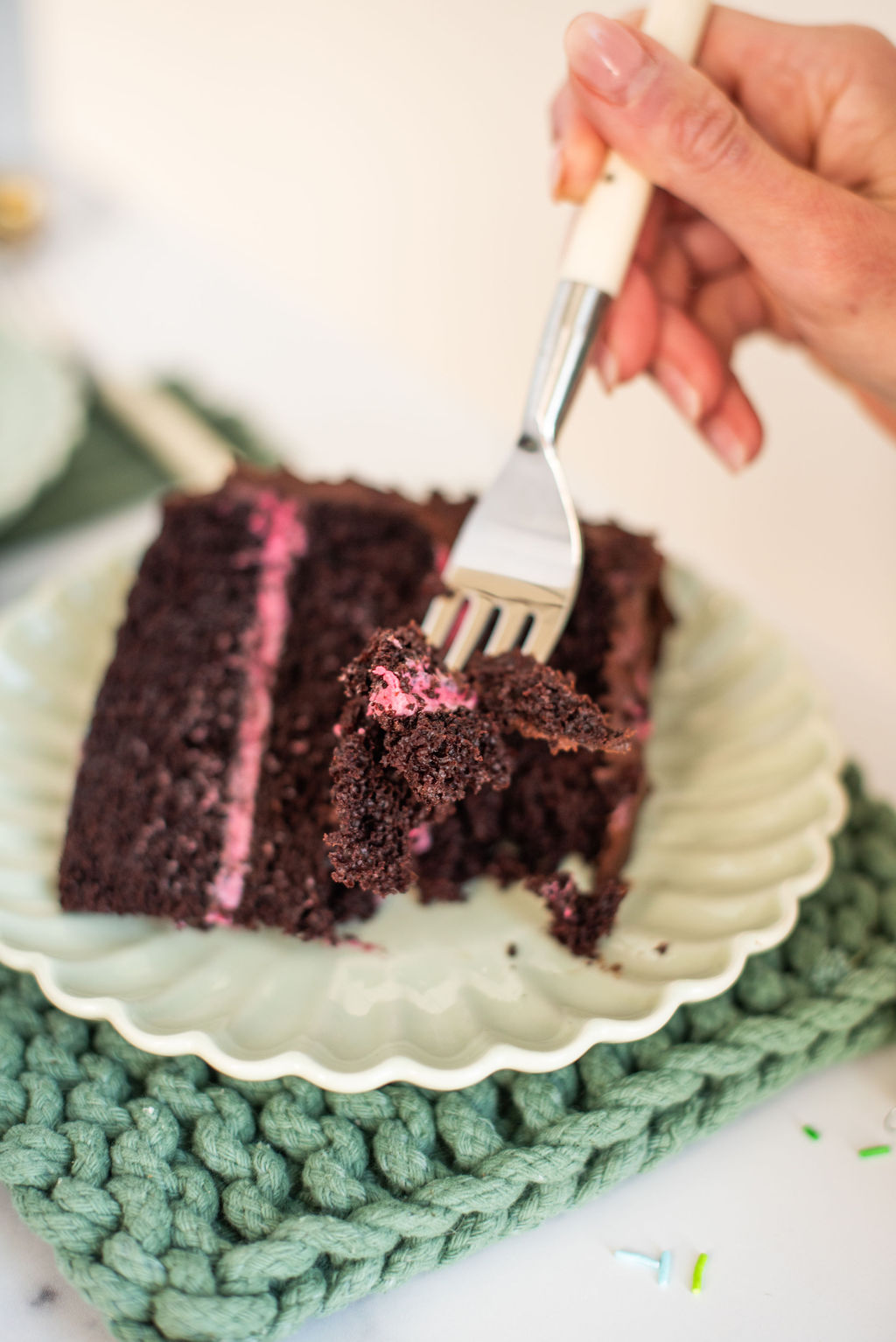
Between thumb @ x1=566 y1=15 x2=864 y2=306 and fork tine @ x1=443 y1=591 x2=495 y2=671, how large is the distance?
23.9 inches

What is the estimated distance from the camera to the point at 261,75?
3.30 m

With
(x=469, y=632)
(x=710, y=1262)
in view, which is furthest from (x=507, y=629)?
(x=710, y=1262)

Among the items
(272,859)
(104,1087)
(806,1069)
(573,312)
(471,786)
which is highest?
(573,312)

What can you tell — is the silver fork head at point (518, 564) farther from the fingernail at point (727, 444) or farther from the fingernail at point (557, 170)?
the fingernail at point (727, 444)

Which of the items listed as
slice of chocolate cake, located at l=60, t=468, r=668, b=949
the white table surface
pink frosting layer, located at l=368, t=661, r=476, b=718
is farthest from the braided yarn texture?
pink frosting layer, located at l=368, t=661, r=476, b=718

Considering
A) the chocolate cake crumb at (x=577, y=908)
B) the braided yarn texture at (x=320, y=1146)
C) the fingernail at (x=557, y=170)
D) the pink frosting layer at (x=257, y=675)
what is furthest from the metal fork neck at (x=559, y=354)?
the braided yarn texture at (x=320, y=1146)

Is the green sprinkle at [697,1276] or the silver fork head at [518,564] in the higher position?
the silver fork head at [518,564]

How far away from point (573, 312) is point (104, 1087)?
115 cm

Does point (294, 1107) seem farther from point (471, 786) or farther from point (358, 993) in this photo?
point (471, 786)

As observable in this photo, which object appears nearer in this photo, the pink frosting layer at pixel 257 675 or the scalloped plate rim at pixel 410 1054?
the scalloped plate rim at pixel 410 1054

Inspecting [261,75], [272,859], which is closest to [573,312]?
[272,859]

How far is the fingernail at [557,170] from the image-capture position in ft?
4.79

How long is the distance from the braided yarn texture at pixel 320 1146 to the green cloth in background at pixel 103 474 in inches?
45.3

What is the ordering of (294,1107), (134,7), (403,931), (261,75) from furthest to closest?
(134,7) → (261,75) → (403,931) → (294,1107)
